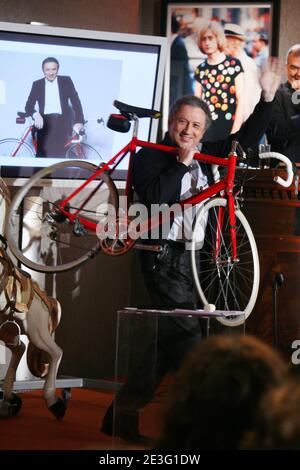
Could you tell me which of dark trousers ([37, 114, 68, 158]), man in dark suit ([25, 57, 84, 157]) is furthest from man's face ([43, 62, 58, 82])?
dark trousers ([37, 114, 68, 158])

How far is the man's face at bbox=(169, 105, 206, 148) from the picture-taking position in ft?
13.4

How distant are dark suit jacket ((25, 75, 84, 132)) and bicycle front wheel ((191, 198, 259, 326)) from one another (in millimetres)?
1018

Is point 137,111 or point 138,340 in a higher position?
point 137,111

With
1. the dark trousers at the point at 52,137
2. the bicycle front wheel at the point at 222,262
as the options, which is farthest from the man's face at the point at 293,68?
the dark trousers at the point at 52,137

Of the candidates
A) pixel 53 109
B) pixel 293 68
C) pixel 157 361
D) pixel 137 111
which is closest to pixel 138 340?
pixel 157 361

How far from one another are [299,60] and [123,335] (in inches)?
129

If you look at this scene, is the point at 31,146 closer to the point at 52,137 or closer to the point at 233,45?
the point at 52,137

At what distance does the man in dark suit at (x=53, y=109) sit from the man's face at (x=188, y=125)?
1.03 meters

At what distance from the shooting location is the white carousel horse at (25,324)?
13.6 ft

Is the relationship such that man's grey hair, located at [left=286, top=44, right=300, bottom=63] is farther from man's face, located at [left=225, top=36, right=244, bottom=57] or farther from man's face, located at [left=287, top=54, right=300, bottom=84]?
man's face, located at [left=225, top=36, right=244, bottom=57]

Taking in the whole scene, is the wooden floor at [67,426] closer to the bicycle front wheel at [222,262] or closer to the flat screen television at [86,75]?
the bicycle front wheel at [222,262]

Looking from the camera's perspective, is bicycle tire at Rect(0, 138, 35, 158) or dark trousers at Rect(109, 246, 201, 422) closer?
dark trousers at Rect(109, 246, 201, 422)

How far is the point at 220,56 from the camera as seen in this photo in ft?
20.8

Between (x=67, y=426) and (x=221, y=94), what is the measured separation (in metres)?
2.97
